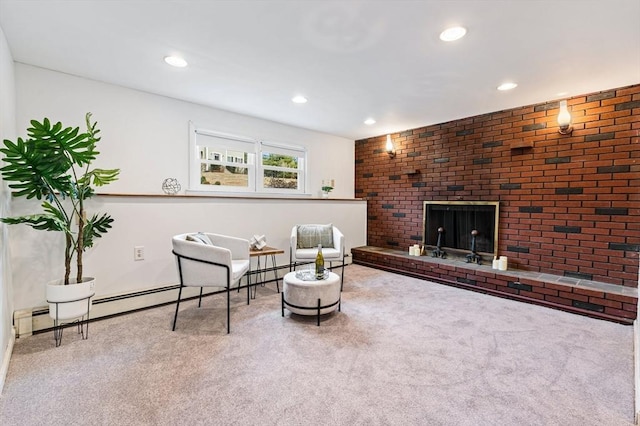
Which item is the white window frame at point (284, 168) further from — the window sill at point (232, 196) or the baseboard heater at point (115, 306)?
the baseboard heater at point (115, 306)

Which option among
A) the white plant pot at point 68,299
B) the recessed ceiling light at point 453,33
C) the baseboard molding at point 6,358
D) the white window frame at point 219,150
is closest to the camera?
the baseboard molding at point 6,358

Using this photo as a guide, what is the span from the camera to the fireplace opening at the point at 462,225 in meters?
3.82

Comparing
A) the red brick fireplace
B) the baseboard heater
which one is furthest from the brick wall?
the baseboard heater

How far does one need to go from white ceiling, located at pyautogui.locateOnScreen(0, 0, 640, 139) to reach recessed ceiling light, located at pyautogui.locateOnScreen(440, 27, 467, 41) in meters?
0.06

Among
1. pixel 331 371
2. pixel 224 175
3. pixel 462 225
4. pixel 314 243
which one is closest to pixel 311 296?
pixel 331 371

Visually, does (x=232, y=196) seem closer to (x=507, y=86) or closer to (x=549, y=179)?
(x=507, y=86)

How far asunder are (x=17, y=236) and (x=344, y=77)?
305 cm

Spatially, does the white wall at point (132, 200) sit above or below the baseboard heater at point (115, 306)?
above

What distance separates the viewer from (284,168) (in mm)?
4496

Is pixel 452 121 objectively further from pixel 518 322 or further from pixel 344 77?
pixel 518 322

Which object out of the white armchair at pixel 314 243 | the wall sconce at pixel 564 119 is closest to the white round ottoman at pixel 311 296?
the white armchair at pixel 314 243

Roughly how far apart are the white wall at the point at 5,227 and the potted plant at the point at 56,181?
0.12 metres

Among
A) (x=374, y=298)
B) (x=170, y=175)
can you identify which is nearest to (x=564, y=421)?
(x=374, y=298)

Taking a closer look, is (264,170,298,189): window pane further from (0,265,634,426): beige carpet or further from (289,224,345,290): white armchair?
(0,265,634,426): beige carpet
